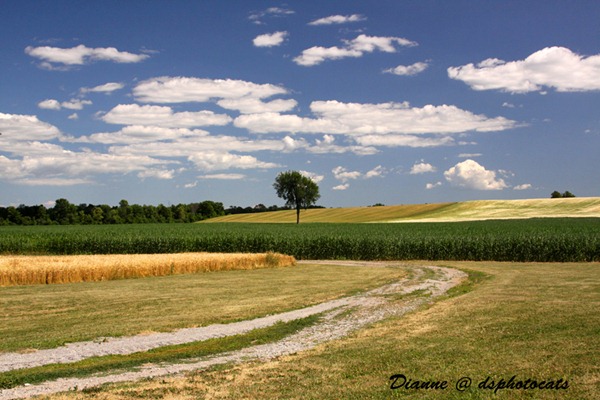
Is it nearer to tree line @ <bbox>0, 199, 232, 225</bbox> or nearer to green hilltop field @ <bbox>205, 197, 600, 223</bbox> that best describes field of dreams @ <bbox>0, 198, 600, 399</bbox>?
green hilltop field @ <bbox>205, 197, 600, 223</bbox>

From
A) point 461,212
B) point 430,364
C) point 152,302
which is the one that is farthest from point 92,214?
point 430,364

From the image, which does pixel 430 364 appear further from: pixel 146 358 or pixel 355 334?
pixel 146 358

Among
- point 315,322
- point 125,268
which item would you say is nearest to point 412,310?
point 315,322

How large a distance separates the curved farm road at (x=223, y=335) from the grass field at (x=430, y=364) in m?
0.67

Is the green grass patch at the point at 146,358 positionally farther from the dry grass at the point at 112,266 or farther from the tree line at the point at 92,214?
the tree line at the point at 92,214

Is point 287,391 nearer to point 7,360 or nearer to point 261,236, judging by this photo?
point 7,360

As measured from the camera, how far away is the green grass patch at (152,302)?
1453cm

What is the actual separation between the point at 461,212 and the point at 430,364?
8898 centimetres

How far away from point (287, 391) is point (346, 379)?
104 cm

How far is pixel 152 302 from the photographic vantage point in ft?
63.9

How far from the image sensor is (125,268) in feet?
98.2

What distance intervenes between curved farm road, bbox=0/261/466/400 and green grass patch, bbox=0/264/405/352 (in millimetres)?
716

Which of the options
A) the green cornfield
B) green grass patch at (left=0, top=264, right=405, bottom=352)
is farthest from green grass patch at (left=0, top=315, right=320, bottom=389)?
the green cornfield

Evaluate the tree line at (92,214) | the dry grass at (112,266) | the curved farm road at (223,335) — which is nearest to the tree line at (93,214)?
the tree line at (92,214)
